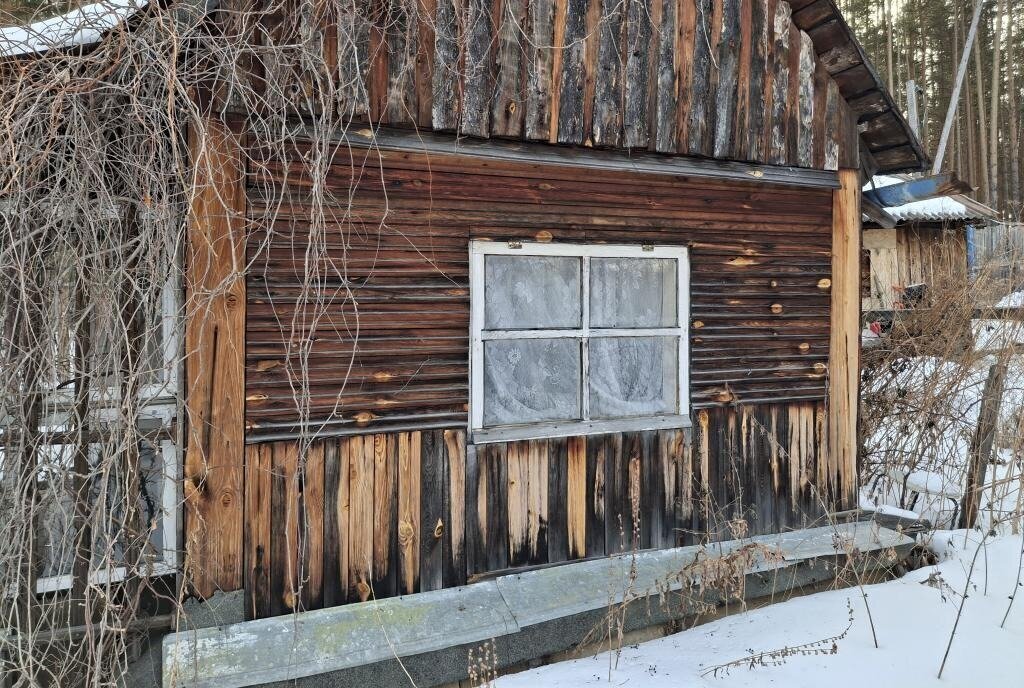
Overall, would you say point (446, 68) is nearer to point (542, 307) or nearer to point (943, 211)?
point (542, 307)

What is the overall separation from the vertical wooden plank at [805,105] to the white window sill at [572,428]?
208 cm

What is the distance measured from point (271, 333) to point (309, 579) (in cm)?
126

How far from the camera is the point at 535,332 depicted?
4.45 m

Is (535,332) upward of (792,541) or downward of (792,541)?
upward

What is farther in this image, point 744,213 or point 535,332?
point 744,213

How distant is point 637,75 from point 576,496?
2.63 m

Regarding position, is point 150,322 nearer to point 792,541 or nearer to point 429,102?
point 429,102

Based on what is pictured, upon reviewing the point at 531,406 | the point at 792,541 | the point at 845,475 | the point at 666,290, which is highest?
the point at 666,290

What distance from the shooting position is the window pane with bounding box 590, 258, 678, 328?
15.4ft

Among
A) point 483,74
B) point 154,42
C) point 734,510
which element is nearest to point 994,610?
point 734,510

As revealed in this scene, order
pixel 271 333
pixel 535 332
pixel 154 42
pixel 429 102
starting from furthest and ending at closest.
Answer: pixel 535 332, pixel 429 102, pixel 271 333, pixel 154 42

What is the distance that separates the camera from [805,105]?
5266 mm

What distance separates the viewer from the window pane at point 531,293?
4355mm

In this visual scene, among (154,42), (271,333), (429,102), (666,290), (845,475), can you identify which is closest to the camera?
(154,42)
